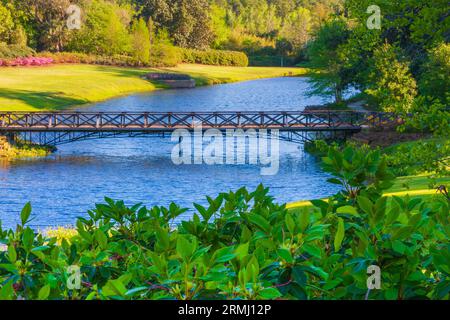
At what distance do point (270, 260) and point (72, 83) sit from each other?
88.2 metres

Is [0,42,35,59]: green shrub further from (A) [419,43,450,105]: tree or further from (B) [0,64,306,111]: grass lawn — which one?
(A) [419,43,450,105]: tree

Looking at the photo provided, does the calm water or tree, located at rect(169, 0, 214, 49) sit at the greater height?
tree, located at rect(169, 0, 214, 49)

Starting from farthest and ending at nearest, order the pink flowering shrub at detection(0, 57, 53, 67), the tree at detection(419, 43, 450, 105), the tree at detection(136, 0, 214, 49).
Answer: the tree at detection(136, 0, 214, 49) < the pink flowering shrub at detection(0, 57, 53, 67) < the tree at detection(419, 43, 450, 105)

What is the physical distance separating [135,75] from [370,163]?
104 metres

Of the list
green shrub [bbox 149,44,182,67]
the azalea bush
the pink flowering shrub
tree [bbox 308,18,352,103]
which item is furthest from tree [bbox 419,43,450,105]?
green shrub [bbox 149,44,182,67]

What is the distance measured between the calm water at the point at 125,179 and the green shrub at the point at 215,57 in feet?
283

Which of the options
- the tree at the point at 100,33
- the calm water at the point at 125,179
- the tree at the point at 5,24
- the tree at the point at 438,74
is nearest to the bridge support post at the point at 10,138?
the calm water at the point at 125,179

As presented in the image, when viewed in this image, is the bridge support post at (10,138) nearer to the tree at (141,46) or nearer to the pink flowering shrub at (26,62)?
the pink flowering shrub at (26,62)

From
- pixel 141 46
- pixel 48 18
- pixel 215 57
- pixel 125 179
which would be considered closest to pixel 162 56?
pixel 141 46

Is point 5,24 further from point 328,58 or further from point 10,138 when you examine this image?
point 10,138

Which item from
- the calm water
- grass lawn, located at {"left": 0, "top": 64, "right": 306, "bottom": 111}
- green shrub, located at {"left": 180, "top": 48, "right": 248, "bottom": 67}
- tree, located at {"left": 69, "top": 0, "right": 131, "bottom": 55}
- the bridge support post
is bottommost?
the calm water

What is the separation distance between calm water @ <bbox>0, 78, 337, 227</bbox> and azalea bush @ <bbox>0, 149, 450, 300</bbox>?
24.0m

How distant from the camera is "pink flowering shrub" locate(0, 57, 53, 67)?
102 metres
